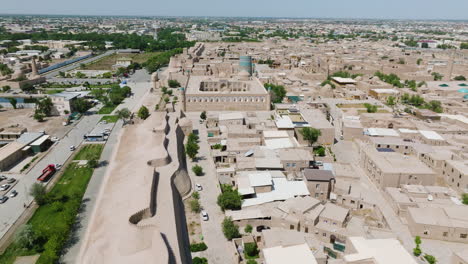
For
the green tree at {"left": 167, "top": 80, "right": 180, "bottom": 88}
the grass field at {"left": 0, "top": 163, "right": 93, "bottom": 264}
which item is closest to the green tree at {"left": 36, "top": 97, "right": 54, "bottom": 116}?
the grass field at {"left": 0, "top": 163, "right": 93, "bottom": 264}

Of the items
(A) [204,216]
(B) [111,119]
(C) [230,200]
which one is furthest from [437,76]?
(A) [204,216]

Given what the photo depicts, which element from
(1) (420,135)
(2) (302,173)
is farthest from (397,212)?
(1) (420,135)

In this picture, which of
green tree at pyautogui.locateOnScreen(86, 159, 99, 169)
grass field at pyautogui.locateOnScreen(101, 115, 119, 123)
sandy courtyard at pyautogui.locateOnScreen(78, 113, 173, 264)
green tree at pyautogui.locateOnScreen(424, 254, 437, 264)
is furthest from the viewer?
grass field at pyautogui.locateOnScreen(101, 115, 119, 123)

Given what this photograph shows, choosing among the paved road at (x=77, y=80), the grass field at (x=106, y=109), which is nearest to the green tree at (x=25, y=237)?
the grass field at (x=106, y=109)

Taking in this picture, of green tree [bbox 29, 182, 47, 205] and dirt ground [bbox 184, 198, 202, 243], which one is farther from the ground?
green tree [bbox 29, 182, 47, 205]

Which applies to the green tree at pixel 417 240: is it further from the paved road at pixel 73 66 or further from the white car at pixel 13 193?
the paved road at pixel 73 66

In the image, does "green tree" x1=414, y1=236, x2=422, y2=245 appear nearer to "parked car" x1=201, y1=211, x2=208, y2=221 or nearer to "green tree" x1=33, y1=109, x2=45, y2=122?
"parked car" x1=201, y1=211, x2=208, y2=221
